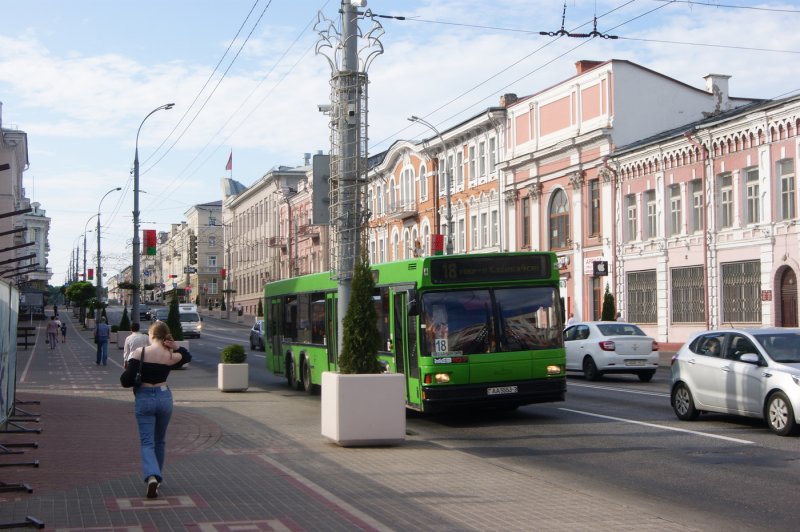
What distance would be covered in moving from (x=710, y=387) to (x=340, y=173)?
642 cm

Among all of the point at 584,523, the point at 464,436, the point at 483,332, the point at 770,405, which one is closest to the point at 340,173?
the point at 483,332

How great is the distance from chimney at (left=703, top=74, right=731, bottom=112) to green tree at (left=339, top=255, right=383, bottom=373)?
125 feet

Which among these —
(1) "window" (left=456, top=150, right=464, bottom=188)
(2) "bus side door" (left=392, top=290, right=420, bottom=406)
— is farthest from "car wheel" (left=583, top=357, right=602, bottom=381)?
(1) "window" (left=456, top=150, right=464, bottom=188)

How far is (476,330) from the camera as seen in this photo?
53.3ft

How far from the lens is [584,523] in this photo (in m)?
8.48

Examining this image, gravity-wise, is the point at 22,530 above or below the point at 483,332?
below

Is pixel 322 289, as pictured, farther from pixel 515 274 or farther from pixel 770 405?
pixel 770 405

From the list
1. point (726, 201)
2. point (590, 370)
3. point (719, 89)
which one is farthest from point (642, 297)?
point (590, 370)

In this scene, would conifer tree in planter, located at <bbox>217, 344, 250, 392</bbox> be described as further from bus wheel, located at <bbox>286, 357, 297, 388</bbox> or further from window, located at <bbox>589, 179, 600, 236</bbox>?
window, located at <bbox>589, 179, 600, 236</bbox>

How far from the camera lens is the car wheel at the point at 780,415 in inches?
542

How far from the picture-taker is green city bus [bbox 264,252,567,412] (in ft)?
52.4

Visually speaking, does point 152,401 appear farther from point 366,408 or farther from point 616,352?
point 616,352

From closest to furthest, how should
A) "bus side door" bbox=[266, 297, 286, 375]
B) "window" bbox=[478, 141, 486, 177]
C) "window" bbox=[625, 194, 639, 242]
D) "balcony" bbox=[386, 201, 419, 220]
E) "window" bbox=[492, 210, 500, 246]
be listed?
"bus side door" bbox=[266, 297, 286, 375] < "window" bbox=[625, 194, 639, 242] < "window" bbox=[492, 210, 500, 246] < "window" bbox=[478, 141, 486, 177] < "balcony" bbox=[386, 201, 419, 220]

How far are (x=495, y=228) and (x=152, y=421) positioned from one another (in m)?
47.7
